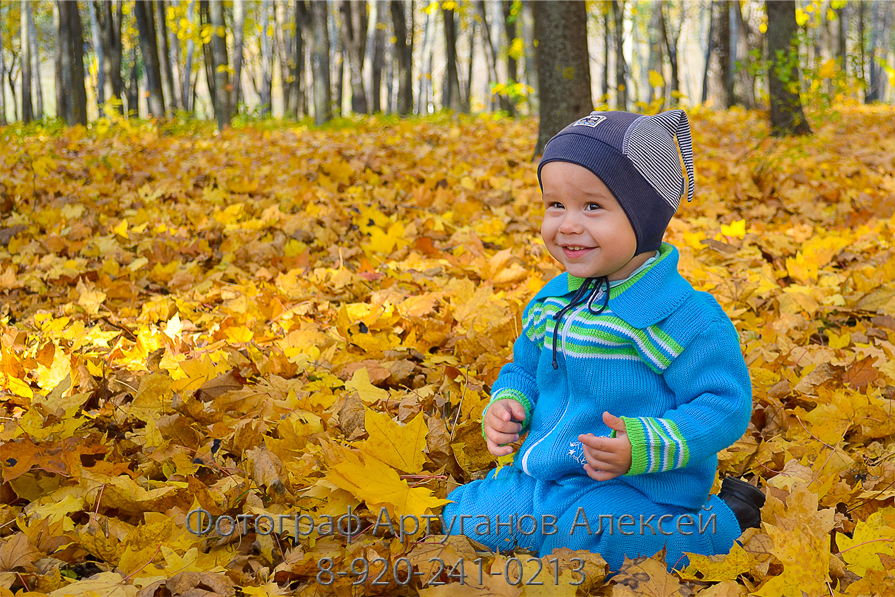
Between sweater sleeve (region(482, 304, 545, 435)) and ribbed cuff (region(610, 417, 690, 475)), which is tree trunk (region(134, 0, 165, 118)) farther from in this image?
ribbed cuff (region(610, 417, 690, 475))

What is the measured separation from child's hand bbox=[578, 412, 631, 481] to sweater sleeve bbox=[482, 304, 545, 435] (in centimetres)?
32

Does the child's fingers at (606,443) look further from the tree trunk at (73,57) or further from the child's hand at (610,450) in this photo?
the tree trunk at (73,57)

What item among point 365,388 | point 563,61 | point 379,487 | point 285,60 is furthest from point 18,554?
point 285,60

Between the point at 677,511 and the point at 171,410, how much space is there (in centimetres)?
139

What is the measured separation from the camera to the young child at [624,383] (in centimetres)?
134

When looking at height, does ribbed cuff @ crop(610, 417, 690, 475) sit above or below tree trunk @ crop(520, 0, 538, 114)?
below

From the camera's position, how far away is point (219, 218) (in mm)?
4270

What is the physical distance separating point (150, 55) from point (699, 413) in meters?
12.1

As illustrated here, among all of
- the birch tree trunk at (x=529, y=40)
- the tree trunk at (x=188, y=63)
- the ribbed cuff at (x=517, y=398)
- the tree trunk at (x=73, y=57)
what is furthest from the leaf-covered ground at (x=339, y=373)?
the tree trunk at (x=188, y=63)

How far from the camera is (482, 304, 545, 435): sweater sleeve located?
1.65 metres

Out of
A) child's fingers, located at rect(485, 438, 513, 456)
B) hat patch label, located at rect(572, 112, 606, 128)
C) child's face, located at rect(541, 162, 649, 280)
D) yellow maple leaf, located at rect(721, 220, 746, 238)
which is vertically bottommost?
child's fingers, located at rect(485, 438, 513, 456)

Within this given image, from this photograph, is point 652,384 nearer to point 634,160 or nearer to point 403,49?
point 634,160

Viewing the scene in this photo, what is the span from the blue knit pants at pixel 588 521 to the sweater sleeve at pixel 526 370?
0.18m

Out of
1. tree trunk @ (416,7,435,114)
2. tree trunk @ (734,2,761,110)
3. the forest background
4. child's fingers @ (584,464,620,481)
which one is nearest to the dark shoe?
the forest background
